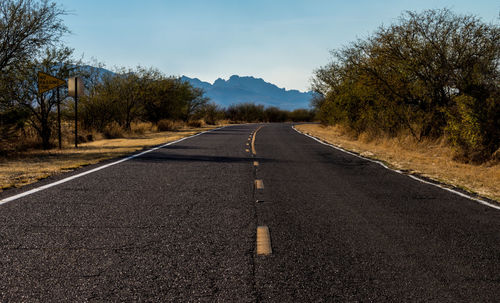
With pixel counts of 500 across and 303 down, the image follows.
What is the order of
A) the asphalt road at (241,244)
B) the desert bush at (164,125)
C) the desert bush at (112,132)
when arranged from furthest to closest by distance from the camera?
the desert bush at (164,125), the desert bush at (112,132), the asphalt road at (241,244)

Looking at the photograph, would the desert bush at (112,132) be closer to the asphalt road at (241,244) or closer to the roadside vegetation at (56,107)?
the roadside vegetation at (56,107)

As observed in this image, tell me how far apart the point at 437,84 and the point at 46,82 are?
16335 mm

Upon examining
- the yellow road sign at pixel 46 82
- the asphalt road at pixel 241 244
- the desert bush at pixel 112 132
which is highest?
the yellow road sign at pixel 46 82

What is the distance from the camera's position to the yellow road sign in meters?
16.9

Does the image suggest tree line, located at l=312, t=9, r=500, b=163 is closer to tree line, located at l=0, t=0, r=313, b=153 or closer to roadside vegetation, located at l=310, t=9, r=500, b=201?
roadside vegetation, located at l=310, t=9, r=500, b=201

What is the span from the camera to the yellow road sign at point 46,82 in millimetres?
16933

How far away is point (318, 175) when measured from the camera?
10398mm

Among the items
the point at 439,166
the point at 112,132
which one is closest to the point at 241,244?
the point at 439,166

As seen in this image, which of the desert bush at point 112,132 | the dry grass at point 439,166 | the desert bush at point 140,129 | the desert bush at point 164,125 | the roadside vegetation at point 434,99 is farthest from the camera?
the desert bush at point 164,125

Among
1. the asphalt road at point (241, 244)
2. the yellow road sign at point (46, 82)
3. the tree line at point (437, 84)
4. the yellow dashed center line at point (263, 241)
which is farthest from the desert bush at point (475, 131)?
the yellow road sign at point (46, 82)

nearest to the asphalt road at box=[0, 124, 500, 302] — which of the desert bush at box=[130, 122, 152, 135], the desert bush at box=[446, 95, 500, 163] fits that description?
the desert bush at box=[446, 95, 500, 163]

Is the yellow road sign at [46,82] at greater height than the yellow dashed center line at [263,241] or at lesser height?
greater

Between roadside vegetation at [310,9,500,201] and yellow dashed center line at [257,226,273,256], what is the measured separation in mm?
6485

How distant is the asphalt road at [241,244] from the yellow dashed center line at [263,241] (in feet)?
0.22
